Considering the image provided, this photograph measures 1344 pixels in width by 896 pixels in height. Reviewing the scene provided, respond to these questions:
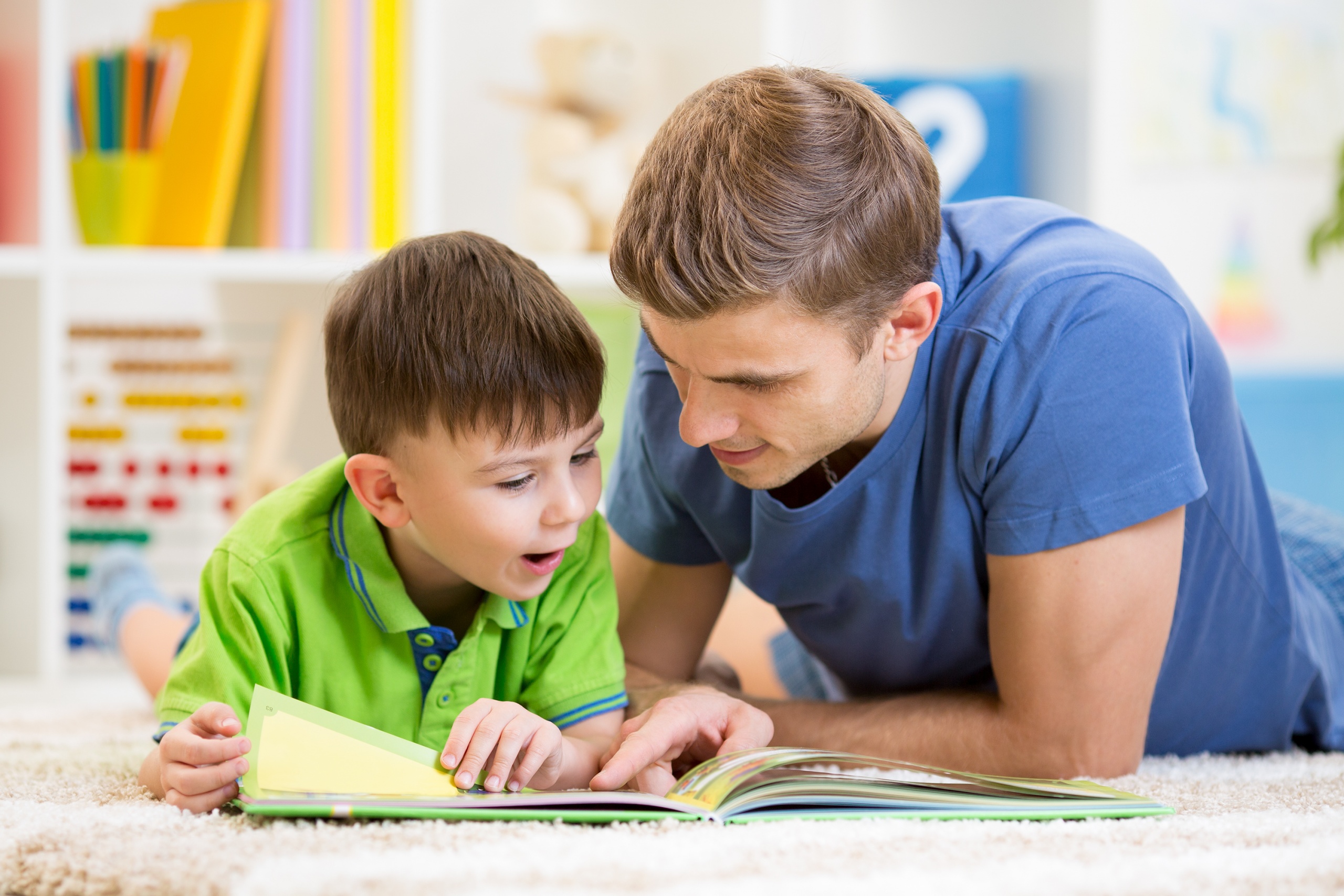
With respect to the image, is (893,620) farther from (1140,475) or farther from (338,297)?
(338,297)

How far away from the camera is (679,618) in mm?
1189

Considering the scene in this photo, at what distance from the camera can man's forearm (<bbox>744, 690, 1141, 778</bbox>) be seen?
0.95m

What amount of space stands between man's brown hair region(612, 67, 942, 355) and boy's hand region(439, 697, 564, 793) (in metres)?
0.31

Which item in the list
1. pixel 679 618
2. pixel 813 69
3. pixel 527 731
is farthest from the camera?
pixel 679 618

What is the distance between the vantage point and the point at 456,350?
36.1 inches

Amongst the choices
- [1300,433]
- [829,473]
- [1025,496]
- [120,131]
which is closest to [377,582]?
[829,473]

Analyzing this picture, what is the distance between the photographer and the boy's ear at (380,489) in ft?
3.12

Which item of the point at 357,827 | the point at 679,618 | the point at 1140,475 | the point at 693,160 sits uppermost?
the point at 693,160

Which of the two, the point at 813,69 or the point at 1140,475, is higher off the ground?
the point at 813,69

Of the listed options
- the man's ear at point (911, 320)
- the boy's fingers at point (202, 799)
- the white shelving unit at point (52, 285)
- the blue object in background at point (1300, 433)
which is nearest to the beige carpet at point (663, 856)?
the boy's fingers at point (202, 799)

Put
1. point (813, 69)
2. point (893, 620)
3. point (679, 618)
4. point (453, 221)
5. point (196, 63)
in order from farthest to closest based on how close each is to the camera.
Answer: point (453, 221), point (196, 63), point (679, 618), point (893, 620), point (813, 69)

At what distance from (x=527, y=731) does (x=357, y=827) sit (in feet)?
0.51

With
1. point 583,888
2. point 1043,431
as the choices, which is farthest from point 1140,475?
point 583,888

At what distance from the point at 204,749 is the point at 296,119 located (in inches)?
49.4
